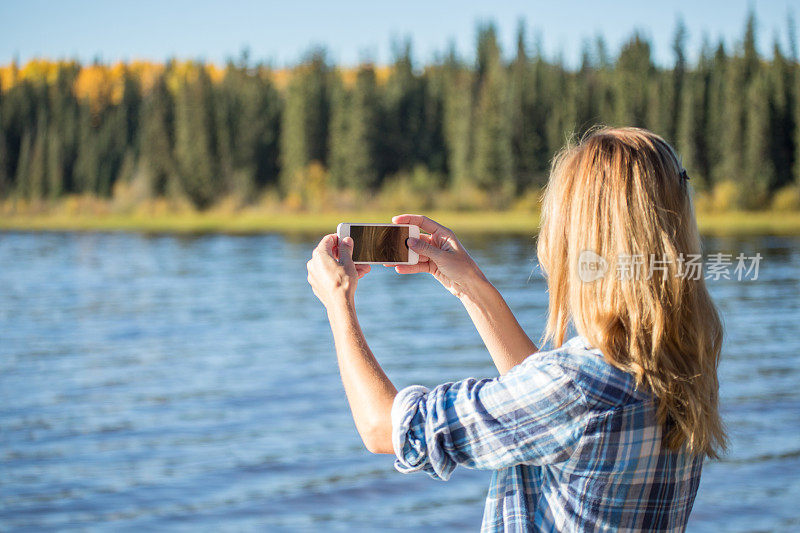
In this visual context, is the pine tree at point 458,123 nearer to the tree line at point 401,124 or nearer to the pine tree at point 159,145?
the tree line at point 401,124

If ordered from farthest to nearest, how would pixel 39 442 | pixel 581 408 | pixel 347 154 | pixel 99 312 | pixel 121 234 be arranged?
pixel 347 154 → pixel 121 234 → pixel 99 312 → pixel 39 442 → pixel 581 408

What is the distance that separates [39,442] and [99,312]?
33.0ft

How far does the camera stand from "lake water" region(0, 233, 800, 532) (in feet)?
21.0

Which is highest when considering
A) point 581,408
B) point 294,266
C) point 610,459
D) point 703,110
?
point 703,110

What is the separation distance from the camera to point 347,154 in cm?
5488

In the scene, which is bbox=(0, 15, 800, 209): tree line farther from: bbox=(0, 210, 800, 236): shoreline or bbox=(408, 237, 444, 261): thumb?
→ bbox=(408, 237, 444, 261): thumb

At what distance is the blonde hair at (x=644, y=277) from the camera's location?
58.2 inches

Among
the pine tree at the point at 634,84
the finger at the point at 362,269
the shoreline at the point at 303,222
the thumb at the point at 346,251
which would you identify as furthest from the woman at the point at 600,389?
the pine tree at the point at 634,84

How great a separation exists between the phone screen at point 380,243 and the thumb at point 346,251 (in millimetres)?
107

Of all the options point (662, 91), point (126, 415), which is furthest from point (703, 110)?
point (126, 415)

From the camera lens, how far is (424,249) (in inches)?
80.3

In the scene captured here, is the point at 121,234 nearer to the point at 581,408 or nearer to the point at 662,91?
the point at 662,91

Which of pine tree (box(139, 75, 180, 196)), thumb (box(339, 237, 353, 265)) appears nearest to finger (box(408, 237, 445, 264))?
thumb (box(339, 237, 353, 265))

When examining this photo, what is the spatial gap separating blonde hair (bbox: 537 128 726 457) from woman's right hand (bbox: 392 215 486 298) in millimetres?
463
